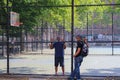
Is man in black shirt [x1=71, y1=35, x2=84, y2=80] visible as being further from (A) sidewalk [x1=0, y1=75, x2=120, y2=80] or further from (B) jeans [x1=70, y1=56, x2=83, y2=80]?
(A) sidewalk [x1=0, y1=75, x2=120, y2=80]

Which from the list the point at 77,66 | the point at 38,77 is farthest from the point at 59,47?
the point at 77,66

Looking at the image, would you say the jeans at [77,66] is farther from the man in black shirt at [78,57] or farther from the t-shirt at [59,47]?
the t-shirt at [59,47]

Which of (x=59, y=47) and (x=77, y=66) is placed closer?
(x=77, y=66)

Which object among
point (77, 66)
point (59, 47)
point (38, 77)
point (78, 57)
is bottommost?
point (38, 77)

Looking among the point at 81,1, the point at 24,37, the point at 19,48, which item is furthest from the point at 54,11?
the point at 81,1

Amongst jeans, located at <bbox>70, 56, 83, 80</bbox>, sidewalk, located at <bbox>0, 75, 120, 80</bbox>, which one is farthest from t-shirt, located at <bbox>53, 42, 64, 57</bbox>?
jeans, located at <bbox>70, 56, 83, 80</bbox>

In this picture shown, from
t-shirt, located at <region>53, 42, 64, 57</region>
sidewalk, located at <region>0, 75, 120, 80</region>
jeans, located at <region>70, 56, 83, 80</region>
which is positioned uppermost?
t-shirt, located at <region>53, 42, 64, 57</region>

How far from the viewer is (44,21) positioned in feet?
92.0

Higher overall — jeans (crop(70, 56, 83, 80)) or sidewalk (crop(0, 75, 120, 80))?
jeans (crop(70, 56, 83, 80))

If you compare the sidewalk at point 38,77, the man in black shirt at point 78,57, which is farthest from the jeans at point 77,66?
the sidewalk at point 38,77

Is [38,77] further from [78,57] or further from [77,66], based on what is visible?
[78,57]

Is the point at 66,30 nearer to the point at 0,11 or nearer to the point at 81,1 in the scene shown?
the point at 0,11

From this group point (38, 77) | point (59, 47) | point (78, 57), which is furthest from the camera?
point (59, 47)

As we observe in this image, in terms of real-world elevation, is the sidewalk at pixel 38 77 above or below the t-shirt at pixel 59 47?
below
